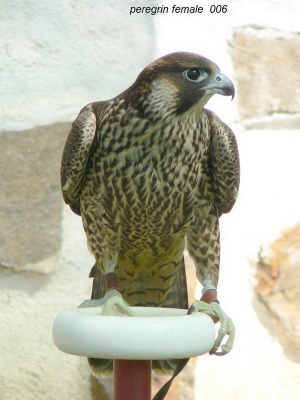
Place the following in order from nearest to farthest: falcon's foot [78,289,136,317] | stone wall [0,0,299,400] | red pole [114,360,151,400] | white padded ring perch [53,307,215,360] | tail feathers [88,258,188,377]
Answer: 1. white padded ring perch [53,307,215,360]
2. red pole [114,360,151,400]
3. falcon's foot [78,289,136,317]
4. tail feathers [88,258,188,377]
5. stone wall [0,0,299,400]

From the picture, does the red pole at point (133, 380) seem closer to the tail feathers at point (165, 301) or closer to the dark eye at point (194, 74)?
the tail feathers at point (165, 301)

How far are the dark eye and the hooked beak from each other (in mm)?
27

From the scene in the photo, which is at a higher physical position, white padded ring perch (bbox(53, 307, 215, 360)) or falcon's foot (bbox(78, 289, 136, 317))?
white padded ring perch (bbox(53, 307, 215, 360))

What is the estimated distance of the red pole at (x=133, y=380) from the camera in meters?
1.53

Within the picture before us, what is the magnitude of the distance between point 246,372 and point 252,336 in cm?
12

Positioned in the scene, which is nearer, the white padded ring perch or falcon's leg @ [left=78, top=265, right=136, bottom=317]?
the white padded ring perch

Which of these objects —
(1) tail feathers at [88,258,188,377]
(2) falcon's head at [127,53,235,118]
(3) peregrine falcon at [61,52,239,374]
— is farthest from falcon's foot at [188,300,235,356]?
(2) falcon's head at [127,53,235,118]

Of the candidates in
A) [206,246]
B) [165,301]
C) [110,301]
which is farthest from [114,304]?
[165,301]

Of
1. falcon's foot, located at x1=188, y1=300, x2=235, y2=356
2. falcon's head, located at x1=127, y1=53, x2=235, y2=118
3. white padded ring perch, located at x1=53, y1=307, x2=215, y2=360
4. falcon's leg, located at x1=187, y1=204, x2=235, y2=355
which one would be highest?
falcon's head, located at x1=127, y1=53, x2=235, y2=118

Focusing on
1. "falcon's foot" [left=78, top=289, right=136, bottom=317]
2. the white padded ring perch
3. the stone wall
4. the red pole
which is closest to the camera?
the white padded ring perch

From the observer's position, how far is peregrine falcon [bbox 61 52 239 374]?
200cm

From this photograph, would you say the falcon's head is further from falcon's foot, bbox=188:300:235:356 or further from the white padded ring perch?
the white padded ring perch

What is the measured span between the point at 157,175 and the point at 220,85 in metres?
0.32

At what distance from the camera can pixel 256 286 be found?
8.00 feet
